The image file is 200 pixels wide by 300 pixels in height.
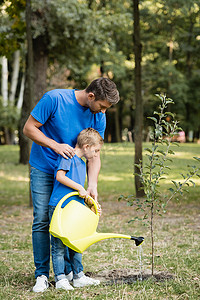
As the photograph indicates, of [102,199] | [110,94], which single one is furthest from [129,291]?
[102,199]

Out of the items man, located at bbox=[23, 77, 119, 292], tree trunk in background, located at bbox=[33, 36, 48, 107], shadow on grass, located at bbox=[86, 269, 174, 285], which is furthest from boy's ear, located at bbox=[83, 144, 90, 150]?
tree trunk in background, located at bbox=[33, 36, 48, 107]

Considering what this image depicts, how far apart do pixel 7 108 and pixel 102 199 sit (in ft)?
52.3

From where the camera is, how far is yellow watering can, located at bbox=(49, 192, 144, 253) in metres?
2.92

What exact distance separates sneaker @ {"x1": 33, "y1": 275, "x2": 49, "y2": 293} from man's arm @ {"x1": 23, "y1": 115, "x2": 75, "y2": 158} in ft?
3.22

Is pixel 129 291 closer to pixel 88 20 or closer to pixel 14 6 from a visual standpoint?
pixel 14 6

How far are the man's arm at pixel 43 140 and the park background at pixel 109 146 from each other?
3.33 ft

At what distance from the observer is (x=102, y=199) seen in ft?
27.6

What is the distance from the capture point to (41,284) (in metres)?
3.17

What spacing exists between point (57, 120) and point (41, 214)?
2.39ft

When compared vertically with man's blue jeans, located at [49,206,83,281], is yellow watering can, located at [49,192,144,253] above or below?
above

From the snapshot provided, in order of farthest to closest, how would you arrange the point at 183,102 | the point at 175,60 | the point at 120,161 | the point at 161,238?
the point at 175,60 → the point at 183,102 → the point at 120,161 → the point at 161,238

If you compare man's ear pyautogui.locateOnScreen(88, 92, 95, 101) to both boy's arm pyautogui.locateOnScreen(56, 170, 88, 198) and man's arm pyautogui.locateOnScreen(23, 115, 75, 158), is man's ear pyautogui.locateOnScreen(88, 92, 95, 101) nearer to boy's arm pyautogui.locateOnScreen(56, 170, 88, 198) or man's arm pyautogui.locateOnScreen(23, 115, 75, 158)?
man's arm pyautogui.locateOnScreen(23, 115, 75, 158)

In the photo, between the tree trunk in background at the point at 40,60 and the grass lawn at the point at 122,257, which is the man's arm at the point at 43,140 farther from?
the tree trunk in background at the point at 40,60

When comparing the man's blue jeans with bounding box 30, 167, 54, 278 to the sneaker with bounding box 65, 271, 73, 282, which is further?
the sneaker with bounding box 65, 271, 73, 282
